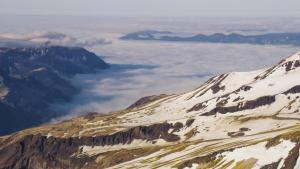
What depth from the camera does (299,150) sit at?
200 metres

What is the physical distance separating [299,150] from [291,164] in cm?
621

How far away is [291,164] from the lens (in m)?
196
